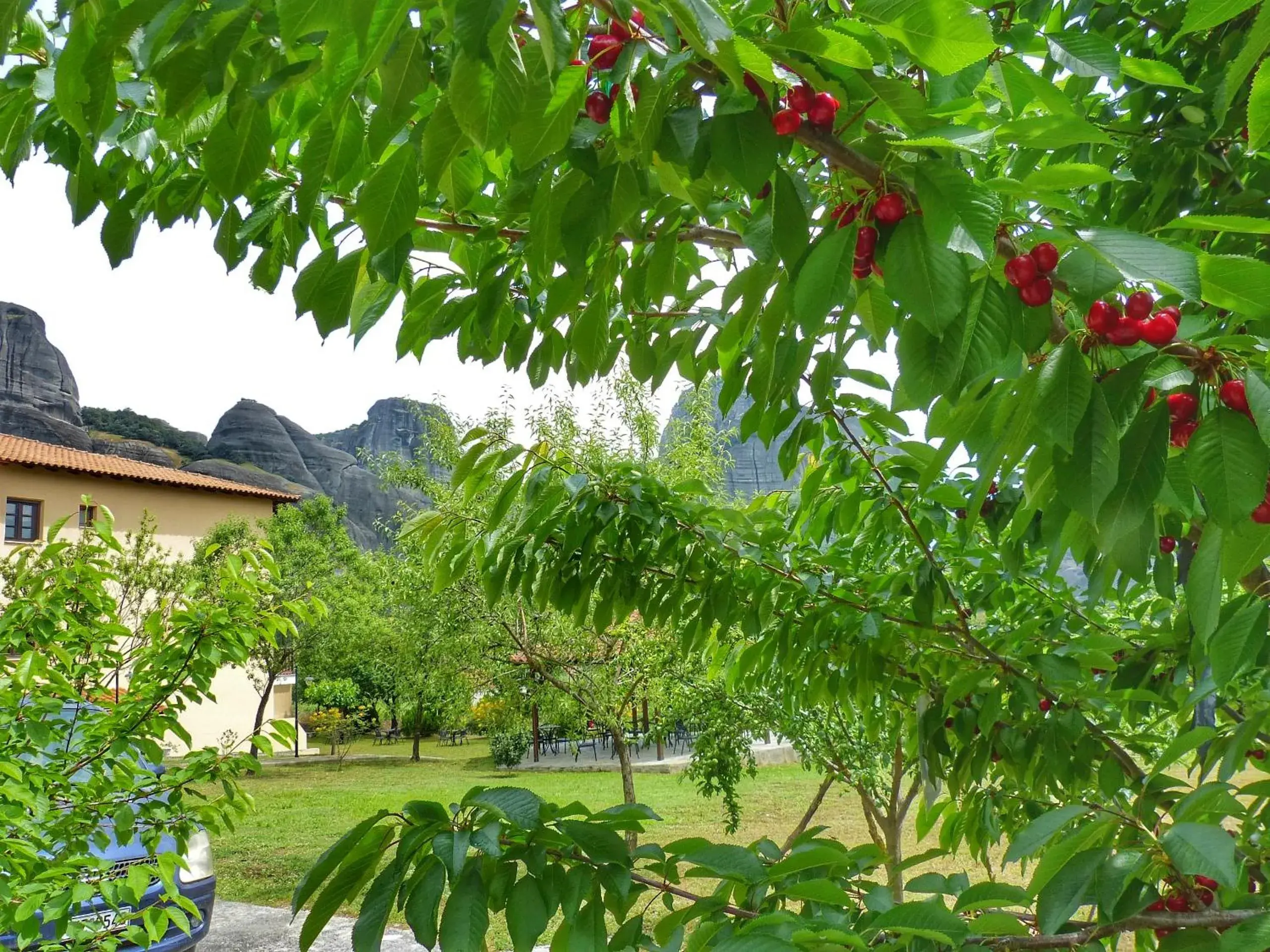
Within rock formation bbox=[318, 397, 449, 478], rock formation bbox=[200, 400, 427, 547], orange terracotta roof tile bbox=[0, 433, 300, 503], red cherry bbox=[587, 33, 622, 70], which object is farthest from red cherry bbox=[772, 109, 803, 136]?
rock formation bbox=[318, 397, 449, 478]

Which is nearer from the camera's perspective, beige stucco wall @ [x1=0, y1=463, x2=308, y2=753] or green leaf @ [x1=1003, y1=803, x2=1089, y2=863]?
green leaf @ [x1=1003, y1=803, x2=1089, y2=863]

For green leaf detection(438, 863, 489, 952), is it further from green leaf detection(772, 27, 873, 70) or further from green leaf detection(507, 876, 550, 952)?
green leaf detection(772, 27, 873, 70)

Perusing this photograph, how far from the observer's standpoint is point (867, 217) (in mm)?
539

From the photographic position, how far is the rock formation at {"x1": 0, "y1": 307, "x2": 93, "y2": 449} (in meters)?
30.0

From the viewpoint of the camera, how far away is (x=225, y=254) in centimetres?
68

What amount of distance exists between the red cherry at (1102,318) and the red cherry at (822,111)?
155 millimetres

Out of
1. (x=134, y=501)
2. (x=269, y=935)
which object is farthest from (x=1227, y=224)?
(x=134, y=501)

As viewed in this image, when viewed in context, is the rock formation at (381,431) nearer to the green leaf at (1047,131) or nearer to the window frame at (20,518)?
the window frame at (20,518)

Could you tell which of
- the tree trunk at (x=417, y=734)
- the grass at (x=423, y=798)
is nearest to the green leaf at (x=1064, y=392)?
the grass at (x=423, y=798)

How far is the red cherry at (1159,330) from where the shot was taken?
1.74 feet

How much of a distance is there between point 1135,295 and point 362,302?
2.08ft

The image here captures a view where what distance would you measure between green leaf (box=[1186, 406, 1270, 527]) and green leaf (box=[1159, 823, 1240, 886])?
22 cm

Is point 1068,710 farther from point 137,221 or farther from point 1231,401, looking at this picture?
point 137,221

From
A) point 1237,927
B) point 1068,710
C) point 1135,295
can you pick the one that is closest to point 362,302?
point 1135,295
